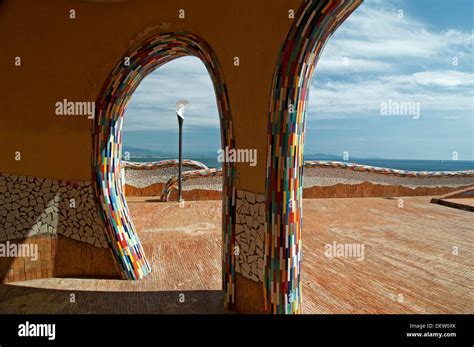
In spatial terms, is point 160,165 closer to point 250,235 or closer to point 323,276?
point 323,276

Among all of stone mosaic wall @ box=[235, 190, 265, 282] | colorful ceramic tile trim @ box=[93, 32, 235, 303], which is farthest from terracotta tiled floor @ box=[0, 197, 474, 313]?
stone mosaic wall @ box=[235, 190, 265, 282]

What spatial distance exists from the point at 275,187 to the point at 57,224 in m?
3.44

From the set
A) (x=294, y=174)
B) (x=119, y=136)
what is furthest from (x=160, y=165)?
(x=294, y=174)

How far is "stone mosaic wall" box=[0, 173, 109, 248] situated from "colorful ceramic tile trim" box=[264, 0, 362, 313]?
277 cm

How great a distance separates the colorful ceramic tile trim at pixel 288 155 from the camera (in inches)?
123

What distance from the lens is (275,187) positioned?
3.29m

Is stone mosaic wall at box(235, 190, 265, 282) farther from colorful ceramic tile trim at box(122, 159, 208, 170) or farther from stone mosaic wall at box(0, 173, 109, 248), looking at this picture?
colorful ceramic tile trim at box(122, 159, 208, 170)

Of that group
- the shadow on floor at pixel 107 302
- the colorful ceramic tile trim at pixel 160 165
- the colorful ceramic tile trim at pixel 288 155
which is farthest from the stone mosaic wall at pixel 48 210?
the colorful ceramic tile trim at pixel 160 165

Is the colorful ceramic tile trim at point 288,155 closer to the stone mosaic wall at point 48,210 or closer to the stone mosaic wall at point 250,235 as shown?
the stone mosaic wall at point 250,235

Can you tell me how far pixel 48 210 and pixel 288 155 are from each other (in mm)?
3672

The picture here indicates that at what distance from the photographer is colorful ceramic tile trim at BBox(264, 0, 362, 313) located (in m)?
3.12

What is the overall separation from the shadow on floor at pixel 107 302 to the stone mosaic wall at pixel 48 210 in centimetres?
79
